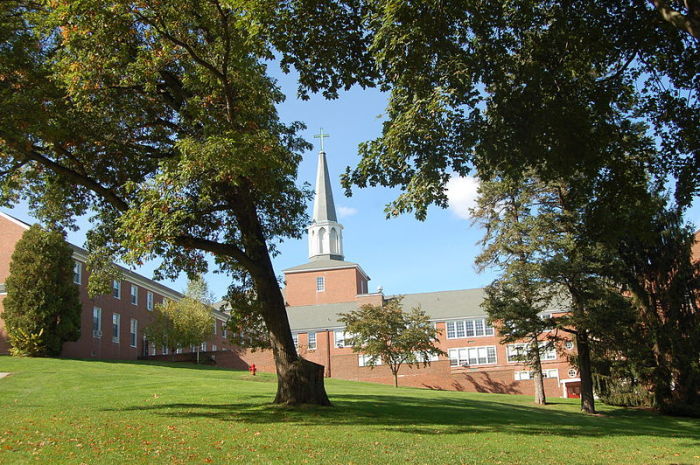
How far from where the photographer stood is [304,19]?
1197 centimetres

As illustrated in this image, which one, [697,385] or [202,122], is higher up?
[202,122]

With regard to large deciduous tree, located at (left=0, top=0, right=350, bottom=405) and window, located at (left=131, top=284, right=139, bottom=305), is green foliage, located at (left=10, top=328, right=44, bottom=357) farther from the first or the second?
large deciduous tree, located at (left=0, top=0, right=350, bottom=405)

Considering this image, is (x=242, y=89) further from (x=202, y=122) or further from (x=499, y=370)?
(x=499, y=370)

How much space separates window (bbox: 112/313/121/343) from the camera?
149 ft

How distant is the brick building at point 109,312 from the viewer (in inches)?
1543

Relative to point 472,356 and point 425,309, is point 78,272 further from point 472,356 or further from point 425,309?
point 472,356

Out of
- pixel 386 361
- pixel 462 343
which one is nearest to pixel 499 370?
pixel 462 343

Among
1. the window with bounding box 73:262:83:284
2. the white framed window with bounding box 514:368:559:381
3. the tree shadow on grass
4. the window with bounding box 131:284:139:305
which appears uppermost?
the window with bounding box 73:262:83:284

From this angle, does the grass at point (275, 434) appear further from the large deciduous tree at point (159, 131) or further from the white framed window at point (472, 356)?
the white framed window at point (472, 356)

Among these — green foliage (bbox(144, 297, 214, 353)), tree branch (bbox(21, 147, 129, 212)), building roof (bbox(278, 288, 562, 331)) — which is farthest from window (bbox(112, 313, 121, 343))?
tree branch (bbox(21, 147, 129, 212))

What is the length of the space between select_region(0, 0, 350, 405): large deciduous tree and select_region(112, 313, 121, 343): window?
1160 inches

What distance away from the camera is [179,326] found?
147 feet

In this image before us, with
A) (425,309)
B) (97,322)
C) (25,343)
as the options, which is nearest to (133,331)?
(97,322)

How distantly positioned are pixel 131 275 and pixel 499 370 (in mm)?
31118
